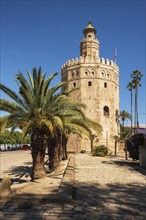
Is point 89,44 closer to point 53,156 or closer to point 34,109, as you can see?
point 53,156

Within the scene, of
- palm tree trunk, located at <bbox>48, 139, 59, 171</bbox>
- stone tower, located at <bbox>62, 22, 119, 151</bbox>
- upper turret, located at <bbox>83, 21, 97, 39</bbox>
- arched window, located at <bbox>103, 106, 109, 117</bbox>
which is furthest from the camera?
upper turret, located at <bbox>83, 21, 97, 39</bbox>

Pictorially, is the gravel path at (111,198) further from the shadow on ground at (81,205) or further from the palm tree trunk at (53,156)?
the palm tree trunk at (53,156)

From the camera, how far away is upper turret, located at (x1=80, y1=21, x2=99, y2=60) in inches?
1666

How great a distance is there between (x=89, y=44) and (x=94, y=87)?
26.3 ft

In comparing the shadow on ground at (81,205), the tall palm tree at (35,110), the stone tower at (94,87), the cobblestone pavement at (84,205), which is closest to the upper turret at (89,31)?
the stone tower at (94,87)

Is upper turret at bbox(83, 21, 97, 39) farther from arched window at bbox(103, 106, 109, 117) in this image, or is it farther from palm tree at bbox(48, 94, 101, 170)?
palm tree at bbox(48, 94, 101, 170)

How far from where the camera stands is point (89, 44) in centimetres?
4234

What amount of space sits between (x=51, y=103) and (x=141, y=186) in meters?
5.80

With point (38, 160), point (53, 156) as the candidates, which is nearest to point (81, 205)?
point (38, 160)

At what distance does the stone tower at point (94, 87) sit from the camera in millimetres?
39250

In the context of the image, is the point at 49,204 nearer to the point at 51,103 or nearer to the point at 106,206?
the point at 106,206

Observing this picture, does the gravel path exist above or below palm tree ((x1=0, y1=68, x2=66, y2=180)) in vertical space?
below

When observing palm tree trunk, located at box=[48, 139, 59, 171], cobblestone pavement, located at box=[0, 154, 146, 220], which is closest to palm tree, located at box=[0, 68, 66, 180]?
palm tree trunk, located at box=[48, 139, 59, 171]

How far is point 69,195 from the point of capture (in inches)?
293
